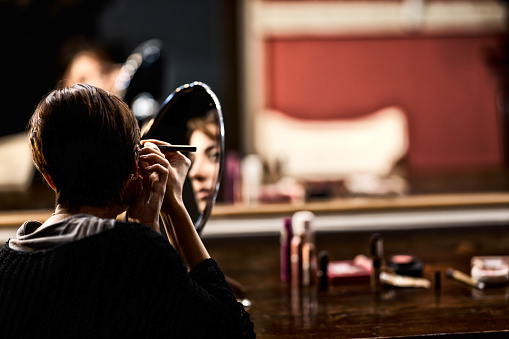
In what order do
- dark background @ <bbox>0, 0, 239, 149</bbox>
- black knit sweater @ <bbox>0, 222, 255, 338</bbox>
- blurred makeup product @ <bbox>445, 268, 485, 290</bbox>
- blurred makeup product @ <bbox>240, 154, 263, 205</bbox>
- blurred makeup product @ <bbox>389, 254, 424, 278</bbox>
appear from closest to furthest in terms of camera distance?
1. black knit sweater @ <bbox>0, 222, 255, 338</bbox>
2. blurred makeup product @ <bbox>445, 268, 485, 290</bbox>
3. blurred makeup product @ <bbox>389, 254, 424, 278</bbox>
4. blurred makeup product @ <bbox>240, 154, 263, 205</bbox>
5. dark background @ <bbox>0, 0, 239, 149</bbox>

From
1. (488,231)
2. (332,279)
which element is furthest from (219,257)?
(488,231)

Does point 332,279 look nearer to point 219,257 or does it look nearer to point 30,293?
point 219,257

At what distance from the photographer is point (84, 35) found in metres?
4.08

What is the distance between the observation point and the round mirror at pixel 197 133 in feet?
4.99

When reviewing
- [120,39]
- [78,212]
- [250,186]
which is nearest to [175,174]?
[78,212]

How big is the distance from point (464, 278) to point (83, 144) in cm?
126

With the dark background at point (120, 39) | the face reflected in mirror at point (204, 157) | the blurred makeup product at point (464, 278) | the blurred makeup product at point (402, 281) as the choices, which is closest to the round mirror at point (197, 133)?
the face reflected in mirror at point (204, 157)

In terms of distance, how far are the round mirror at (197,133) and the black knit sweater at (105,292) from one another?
0.43 meters

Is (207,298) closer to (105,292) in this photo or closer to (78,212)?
(105,292)

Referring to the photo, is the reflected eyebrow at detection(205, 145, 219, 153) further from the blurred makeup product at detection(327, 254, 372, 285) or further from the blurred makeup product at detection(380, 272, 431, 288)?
the blurred makeup product at detection(380, 272, 431, 288)

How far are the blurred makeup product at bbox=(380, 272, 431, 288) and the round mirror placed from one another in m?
0.61

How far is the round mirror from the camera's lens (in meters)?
1.52

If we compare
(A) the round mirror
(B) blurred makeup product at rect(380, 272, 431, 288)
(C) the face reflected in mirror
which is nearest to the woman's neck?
(A) the round mirror

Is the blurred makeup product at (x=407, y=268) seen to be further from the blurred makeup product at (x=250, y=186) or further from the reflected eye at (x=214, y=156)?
the blurred makeup product at (x=250, y=186)
